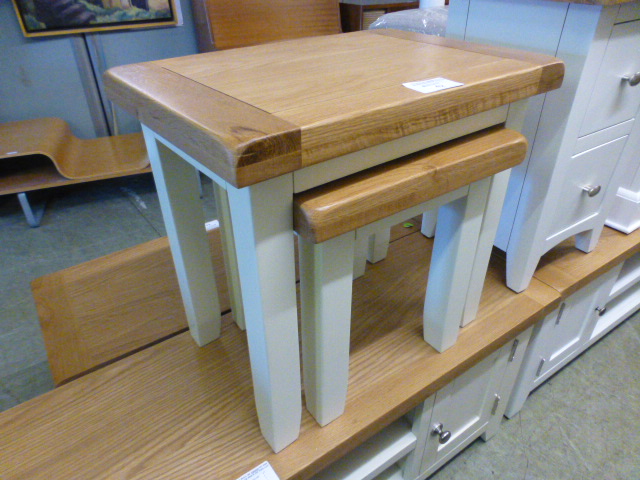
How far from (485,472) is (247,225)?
77 centimetres

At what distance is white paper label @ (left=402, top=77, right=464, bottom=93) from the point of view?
41 centimetres

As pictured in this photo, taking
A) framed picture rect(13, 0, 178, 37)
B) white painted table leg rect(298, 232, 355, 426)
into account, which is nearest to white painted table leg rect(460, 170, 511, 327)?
white painted table leg rect(298, 232, 355, 426)

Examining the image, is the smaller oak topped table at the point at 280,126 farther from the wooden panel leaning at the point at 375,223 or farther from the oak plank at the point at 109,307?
the oak plank at the point at 109,307

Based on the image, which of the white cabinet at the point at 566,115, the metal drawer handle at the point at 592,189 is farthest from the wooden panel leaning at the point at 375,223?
the metal drawer handle at the point at 592,189

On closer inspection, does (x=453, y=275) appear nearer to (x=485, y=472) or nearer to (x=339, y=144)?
(x=339, y=144)

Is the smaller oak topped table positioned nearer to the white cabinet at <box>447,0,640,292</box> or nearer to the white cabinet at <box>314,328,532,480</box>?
the white cabinet at <box>447,0,640,292</box>

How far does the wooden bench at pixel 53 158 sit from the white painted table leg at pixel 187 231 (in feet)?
3.70

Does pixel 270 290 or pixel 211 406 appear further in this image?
pixel 211 406

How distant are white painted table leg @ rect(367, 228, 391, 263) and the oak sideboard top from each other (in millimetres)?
317

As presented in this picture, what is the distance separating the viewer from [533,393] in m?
0.99

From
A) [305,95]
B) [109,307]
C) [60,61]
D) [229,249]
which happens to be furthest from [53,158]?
[305,95]

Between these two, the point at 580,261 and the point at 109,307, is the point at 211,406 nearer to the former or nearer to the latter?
the point at 109,307

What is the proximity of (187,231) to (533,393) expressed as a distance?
848mm

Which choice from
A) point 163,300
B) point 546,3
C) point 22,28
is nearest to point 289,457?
point 163,300
